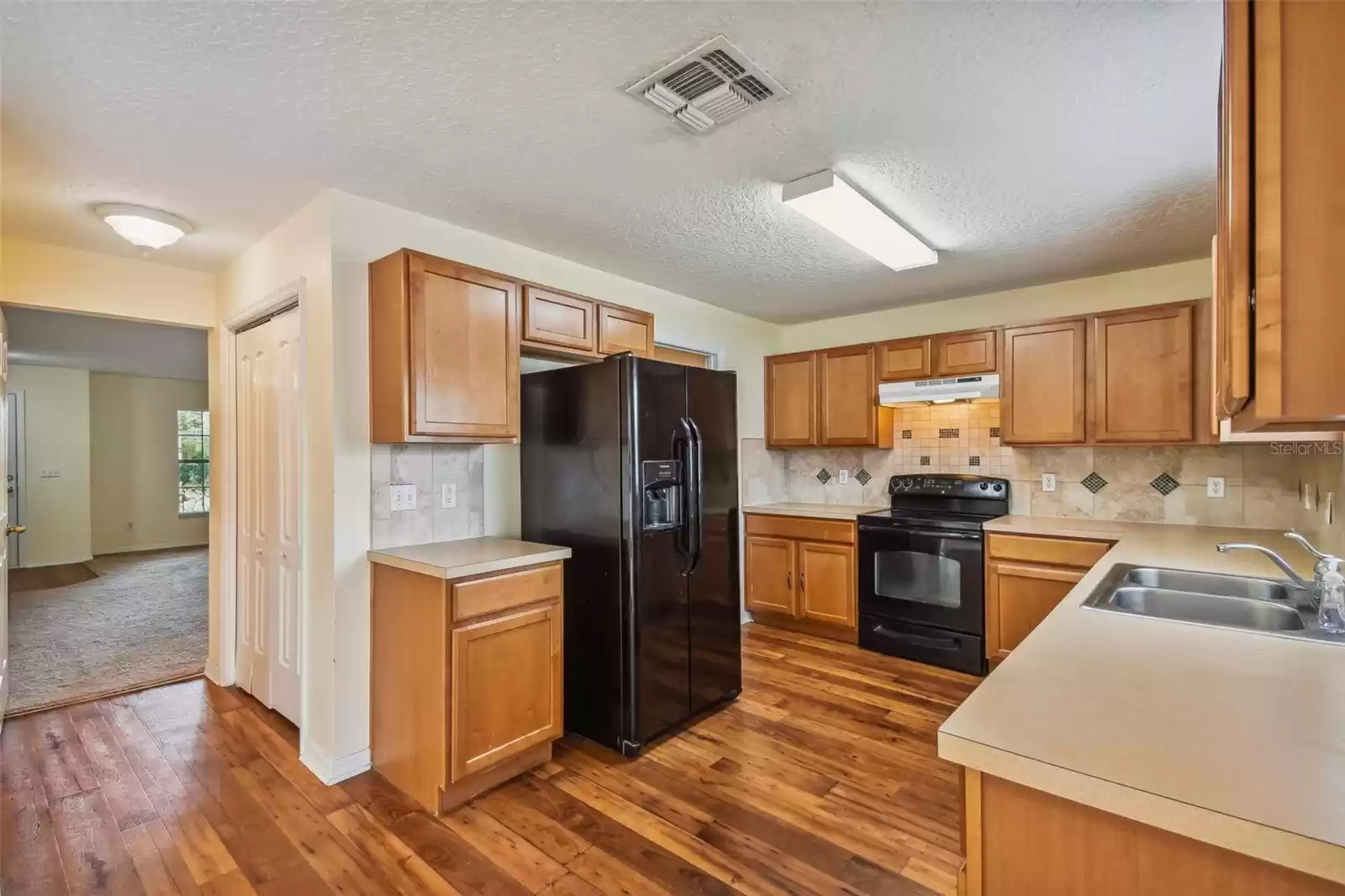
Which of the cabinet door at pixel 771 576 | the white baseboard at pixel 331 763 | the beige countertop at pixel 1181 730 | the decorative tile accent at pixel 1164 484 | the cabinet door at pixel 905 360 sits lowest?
the white baseboard at pixel 331 763

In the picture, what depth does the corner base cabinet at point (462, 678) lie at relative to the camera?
2.22m

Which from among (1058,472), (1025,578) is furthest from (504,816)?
(1058,472)

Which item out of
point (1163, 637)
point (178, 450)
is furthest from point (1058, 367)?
point (178, 450)

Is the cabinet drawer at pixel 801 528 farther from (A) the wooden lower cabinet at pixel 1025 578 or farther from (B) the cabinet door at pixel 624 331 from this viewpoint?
(B) the cabinet door at pixel 624 331

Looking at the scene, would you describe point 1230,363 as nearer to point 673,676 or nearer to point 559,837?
point 559,837

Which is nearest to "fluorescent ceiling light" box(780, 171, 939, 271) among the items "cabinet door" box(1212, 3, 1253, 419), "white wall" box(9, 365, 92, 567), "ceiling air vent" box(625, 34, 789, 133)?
"ceiling air vent" box(625, 34, 789, 133)

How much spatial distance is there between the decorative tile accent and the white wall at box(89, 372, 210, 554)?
364 inches

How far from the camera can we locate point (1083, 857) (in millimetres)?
877

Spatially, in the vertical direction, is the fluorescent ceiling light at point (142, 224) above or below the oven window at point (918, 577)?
above

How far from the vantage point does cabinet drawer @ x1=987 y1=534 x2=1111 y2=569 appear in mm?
3156

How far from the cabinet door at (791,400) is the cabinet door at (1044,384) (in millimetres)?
1291

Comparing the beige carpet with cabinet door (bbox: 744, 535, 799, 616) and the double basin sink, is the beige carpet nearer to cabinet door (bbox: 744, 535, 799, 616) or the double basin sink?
cabinet door (bbox: 744, 535, 799, 616)

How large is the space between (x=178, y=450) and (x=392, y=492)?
26.0 feet

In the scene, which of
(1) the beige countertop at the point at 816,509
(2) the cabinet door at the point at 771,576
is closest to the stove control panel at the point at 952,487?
(1) the beige countertop at the point at 816,509
